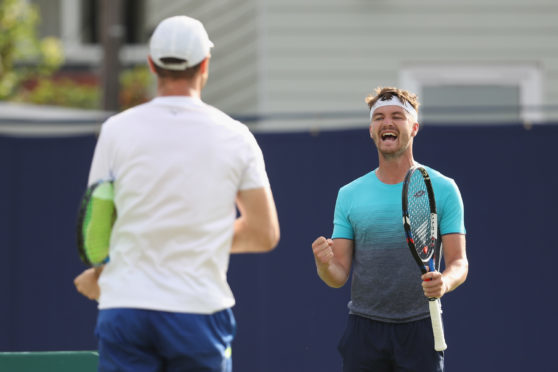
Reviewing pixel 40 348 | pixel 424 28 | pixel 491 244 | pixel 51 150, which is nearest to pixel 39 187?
pixel 51 150

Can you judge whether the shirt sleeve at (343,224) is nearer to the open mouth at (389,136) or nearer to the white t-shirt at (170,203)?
the open mouth at (389,136)

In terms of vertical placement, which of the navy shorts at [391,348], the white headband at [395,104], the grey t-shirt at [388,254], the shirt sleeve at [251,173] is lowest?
the navy shorts at [391,348]

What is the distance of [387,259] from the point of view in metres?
4.37

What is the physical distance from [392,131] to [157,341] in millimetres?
1803

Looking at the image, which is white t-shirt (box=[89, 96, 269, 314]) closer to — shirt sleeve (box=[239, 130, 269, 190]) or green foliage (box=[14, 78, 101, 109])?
shirt sleeve (box=[239, 130, 269, 190])

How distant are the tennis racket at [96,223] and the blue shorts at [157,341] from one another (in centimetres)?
21

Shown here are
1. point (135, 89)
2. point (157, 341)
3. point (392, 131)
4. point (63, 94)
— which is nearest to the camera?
point (157, 341)

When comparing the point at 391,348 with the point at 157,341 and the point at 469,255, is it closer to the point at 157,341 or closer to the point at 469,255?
the point at 157,341

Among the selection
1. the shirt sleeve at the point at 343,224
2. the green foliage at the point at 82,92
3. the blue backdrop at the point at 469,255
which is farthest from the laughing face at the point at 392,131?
the green foliage at the point at 82,92

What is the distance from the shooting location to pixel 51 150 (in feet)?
22.9

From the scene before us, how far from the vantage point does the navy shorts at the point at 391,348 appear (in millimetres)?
4270

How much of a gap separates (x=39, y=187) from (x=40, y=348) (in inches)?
46.8

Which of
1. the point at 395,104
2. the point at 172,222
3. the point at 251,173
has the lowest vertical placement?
the point at 172,222

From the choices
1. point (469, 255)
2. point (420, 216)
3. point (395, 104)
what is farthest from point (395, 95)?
point (469, 255)
